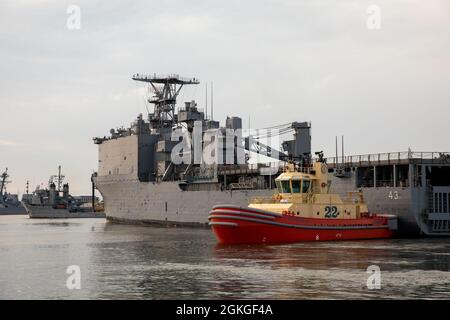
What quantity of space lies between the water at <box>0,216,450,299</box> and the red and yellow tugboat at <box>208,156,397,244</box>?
1.65 meters

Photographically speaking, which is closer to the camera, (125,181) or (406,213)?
(406,213)

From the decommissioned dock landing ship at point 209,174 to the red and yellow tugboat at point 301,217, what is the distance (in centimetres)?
177

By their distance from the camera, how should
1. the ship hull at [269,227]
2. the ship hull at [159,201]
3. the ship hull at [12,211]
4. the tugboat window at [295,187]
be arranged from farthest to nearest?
1. the ship hull at [12,211]
2. the ship hull at [159,201]
3. the tugboat window at [295,187]
4. the ship hull at [269,227]

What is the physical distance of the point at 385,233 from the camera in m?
47.4

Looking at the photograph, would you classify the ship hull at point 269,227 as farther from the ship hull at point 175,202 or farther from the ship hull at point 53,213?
the ship hull at point 53,213

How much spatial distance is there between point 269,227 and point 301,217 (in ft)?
9.26

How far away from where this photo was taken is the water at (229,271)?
74.0 feet

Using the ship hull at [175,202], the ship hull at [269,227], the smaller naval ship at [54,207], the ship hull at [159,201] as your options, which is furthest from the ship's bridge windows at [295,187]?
the smaller naval ship at [54,207]

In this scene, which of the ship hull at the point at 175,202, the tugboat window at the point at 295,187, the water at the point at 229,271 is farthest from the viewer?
the ship hull at the point at 175,202

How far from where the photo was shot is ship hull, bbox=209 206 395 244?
40844mm

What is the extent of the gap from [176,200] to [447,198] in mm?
31511

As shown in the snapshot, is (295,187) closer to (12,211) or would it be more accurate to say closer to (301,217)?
(301,217)
